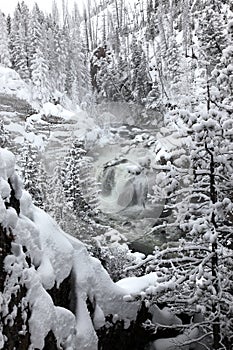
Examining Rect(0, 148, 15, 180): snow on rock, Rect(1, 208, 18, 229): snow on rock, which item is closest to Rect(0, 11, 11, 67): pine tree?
Rect(0, 148, 15, 180): snow on rock

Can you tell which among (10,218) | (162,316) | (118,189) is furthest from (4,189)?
(118,189)

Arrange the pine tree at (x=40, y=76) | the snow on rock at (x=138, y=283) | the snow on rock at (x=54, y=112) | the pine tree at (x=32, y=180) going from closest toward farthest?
the snow on rock at (x=138, y=283), the pine tree at (x=32, y=180), the snow on rock at (x=54, y=112), the pine tree at (x=40, y=76)

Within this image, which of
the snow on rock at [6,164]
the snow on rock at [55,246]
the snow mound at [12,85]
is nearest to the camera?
the snow on rock at [6,164]

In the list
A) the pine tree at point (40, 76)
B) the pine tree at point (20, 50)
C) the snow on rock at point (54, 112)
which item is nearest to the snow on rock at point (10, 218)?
the snow on rock at point (54, 112)

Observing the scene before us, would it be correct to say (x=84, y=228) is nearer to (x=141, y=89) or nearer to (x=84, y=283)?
(x=84, y=283)

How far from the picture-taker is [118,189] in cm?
3491

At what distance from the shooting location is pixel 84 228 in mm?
23078

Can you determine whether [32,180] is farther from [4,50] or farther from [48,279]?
[4,50]

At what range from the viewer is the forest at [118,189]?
8484mm

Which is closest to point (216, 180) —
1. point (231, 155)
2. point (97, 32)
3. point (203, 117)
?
point (231, 155)

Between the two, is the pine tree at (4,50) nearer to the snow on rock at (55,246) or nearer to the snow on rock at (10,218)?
Result: the snow on rock at (55,246)

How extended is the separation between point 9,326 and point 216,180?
5.02 meters

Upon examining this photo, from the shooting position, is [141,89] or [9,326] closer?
[9,326]

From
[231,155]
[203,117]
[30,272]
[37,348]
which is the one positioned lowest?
[37,348]
